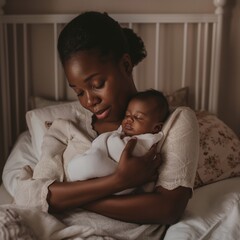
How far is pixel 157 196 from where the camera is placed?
1110mm

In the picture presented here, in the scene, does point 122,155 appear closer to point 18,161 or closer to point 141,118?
point 141,118

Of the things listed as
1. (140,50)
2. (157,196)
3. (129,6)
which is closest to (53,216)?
(157,196)

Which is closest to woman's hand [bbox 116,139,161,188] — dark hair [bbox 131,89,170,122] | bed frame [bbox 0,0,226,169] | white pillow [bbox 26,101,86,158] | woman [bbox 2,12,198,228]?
woman [bbox 2,12,198,228]

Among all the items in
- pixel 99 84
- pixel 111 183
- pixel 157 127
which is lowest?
pixel 111 183

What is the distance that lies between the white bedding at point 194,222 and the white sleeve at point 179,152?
5.1 inches

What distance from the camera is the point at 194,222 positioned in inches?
47.7

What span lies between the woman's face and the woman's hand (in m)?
0.13

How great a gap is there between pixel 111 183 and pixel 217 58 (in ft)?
4.02

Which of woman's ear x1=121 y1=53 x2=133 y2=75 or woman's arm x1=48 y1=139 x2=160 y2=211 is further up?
woman's ear x1=121 y1=53 x2=133 y2=75

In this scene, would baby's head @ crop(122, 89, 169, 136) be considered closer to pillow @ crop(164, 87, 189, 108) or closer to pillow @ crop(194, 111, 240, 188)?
pillow @ crop(194, 111, 240, 188)

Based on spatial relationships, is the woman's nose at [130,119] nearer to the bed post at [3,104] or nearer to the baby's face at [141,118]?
the baby's face at [141,118]

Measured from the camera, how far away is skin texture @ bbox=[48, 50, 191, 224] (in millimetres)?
1104

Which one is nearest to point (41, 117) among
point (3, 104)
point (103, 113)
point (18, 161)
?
point (18, 161)

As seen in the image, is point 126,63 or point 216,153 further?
point 216,153
